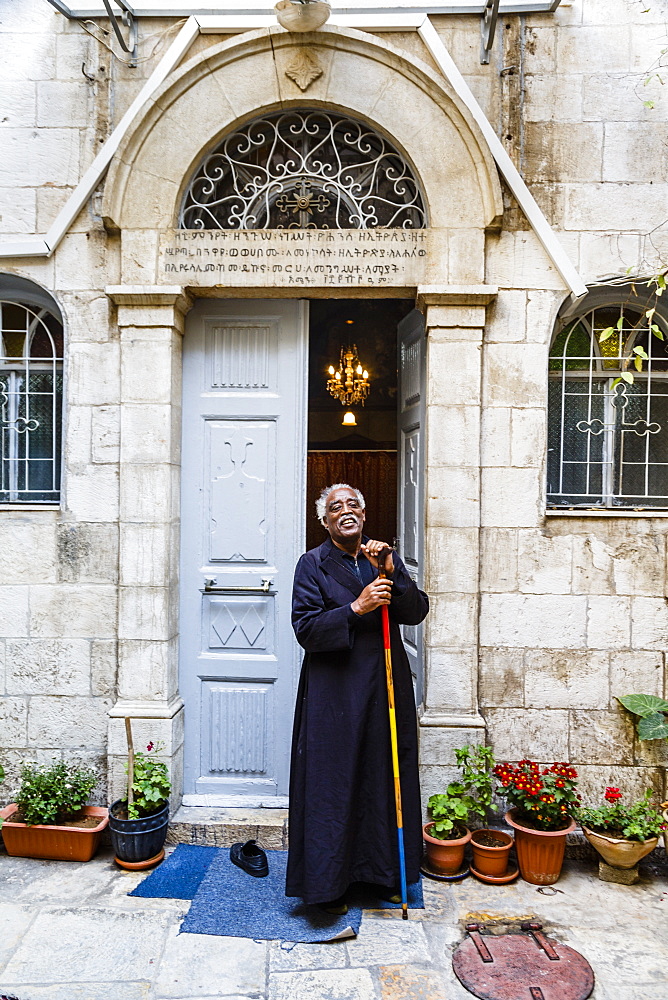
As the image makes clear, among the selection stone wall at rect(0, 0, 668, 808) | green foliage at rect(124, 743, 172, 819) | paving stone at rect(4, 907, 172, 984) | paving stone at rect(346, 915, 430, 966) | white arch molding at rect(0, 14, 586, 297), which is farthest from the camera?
stone wall at rect(0, 0, 668, 808)

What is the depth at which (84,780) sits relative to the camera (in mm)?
4133

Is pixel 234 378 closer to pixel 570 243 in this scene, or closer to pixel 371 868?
pixel 570 243

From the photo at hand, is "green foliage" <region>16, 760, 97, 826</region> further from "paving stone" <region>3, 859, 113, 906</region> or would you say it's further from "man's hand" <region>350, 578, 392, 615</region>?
"man's hand" <region>350, 578, 392, 615</region>

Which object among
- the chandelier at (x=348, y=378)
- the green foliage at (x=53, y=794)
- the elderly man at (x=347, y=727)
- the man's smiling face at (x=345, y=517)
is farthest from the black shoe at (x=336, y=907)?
the chandelier at (x=348, y=378)

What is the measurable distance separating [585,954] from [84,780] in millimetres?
2733

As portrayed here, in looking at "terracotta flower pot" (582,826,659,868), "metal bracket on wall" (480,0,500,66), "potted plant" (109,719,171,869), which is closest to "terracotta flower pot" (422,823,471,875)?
"terracotta flower pot" (582,826,659,868)

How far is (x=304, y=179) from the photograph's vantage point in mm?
4297

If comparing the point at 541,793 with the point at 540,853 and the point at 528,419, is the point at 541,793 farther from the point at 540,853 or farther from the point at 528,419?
the point at 528,419

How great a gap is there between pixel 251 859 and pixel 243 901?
29cm

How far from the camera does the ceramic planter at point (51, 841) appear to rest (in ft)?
13.0

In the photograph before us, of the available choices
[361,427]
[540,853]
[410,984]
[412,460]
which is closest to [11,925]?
[410,984]

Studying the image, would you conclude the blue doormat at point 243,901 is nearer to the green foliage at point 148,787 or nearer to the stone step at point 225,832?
the stone step at point 225,832

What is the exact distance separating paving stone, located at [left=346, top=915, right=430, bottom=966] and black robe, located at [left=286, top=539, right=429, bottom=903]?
0.61 feet

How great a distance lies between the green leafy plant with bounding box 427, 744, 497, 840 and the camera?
152 inches
